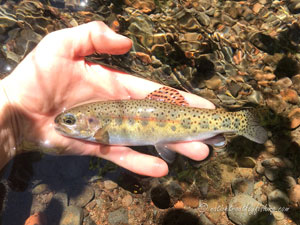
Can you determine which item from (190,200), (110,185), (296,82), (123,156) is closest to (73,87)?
(123,156)

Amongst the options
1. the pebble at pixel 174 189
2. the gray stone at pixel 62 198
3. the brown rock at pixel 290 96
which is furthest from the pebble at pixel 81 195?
the brown rock at pixel 290 96

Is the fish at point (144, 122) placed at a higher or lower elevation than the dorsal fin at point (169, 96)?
lower

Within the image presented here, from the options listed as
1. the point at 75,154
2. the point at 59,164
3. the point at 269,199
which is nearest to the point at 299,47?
the point at 269,199

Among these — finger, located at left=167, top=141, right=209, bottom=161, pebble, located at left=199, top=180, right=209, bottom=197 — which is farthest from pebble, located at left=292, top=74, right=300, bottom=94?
pebble, located at left=199, top=180, right=209, bottom=197

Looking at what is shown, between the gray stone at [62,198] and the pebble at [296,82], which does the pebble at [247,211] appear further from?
the gray stone at [62,198]

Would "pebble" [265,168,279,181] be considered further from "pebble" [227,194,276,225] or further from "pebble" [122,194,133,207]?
"pebble" [122,194,133,207]
